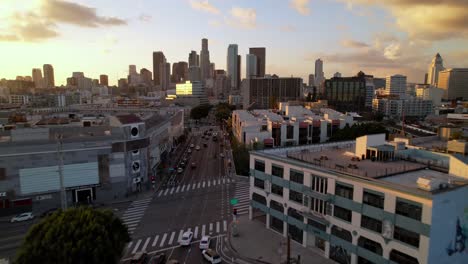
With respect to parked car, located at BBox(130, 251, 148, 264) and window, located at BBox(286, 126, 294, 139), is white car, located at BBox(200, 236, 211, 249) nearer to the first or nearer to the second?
parked car, located at BBox(130, 251, 148, 264)

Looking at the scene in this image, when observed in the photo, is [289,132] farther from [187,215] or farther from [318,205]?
[318,205]

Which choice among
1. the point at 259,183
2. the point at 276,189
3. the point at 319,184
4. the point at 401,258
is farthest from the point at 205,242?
the point at 401,258

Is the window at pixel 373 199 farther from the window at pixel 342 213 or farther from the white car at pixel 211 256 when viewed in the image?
the white car at pixel 211 256

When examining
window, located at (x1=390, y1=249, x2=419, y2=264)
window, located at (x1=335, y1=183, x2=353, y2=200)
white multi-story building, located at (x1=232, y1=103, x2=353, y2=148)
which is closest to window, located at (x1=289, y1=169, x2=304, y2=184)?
window, located at (x1=335, y1=183, x2=353, y2=200)

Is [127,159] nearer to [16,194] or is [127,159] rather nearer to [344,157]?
[16,194]

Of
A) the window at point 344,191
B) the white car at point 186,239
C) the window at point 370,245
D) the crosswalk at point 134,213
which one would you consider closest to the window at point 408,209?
the window at point 370,245

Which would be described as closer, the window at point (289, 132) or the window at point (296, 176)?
the window at point (296, 176)
